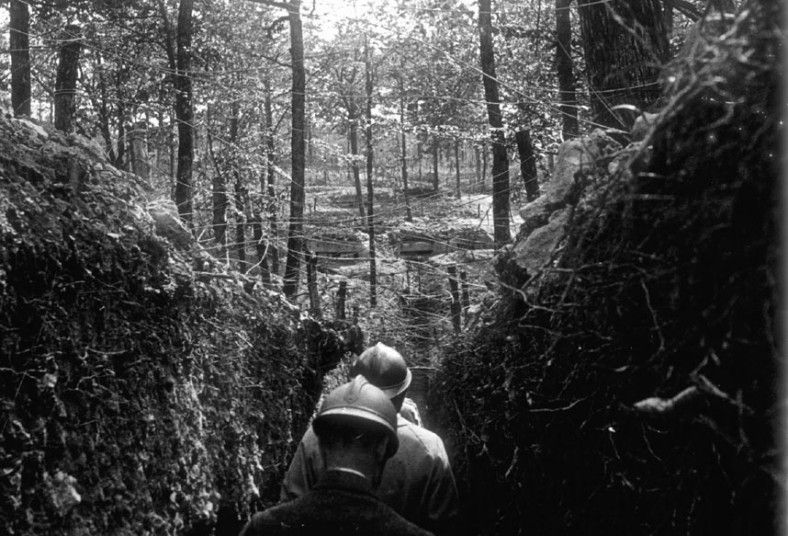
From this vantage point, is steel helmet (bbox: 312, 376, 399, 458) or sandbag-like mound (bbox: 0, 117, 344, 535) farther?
sandbag-like mound (bbox: 0, 117, 344, 535)

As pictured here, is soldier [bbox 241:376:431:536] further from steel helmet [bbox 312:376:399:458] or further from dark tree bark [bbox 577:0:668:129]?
dark tree bark [bbox 577:0:668:129]

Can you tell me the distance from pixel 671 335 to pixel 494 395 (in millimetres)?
2074

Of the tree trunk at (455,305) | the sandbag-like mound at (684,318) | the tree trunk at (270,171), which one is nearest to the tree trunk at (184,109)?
the tree trunk at (270,171)

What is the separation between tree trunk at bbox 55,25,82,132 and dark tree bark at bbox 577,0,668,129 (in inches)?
480

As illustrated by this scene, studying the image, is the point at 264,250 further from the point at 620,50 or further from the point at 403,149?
the point at 403,149

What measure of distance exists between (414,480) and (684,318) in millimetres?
2582

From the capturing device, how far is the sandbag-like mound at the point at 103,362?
267cm

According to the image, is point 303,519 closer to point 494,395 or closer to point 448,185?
point 494,395

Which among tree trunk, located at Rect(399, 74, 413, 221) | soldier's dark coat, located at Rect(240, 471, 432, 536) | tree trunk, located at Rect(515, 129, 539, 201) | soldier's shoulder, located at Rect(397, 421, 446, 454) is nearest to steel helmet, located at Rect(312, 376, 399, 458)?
soldier's dark coat, located at Rect(240, 471, 432, 536)

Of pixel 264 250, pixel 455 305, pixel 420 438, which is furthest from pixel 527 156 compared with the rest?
pixel 420 438

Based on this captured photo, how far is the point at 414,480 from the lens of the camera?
380 centimetres

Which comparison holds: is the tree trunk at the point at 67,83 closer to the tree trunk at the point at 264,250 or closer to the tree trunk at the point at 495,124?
the tree trunk at the point at 264,250

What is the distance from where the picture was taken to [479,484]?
4.05m

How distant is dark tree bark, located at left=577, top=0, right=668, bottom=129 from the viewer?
5.62 m
